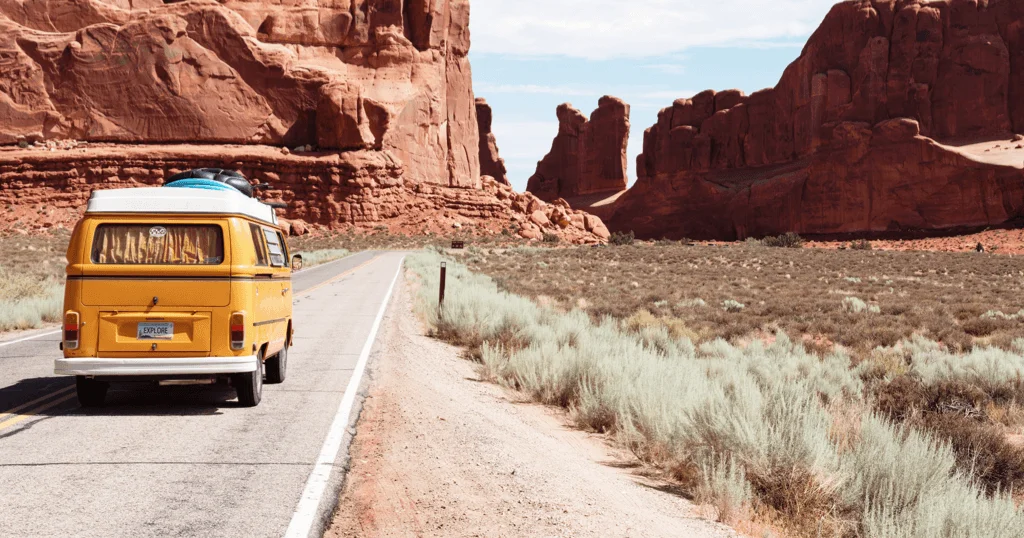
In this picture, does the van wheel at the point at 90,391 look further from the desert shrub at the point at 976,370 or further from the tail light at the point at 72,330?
the desert shrub at the point at 976,370

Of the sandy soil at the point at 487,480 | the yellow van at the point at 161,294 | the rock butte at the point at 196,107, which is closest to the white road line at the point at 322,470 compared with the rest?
the sandy soil at the point at 487,480

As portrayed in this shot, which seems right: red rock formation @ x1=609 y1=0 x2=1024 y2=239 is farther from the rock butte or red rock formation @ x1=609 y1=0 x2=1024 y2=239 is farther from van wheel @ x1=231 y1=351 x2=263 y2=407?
van wheel @ x1=231 y1=351 x2=263 y2=407

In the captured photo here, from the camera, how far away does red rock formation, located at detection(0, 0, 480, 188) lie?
82.9 metres

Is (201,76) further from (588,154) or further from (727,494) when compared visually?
(727,494)

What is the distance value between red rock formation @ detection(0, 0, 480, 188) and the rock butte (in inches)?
5.4

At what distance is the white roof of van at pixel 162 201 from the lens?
7.94 meters

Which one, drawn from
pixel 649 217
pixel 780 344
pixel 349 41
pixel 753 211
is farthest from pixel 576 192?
pixel 780 344

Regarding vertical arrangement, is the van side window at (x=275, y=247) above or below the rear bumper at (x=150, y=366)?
above

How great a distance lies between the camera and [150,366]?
7.59m

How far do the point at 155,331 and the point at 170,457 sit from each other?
197cm

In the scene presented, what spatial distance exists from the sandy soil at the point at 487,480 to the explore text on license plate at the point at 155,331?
→ 203cm

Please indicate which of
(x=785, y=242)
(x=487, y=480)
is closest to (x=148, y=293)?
(x=487, y=480)

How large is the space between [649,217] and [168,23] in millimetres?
68107

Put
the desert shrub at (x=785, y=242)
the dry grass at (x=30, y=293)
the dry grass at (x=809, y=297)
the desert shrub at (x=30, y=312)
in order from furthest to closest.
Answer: the desert shrub at (x=785, y=242)
the dry grass at (x=809, y=297)
the dry grass at (x=30, y=293)
the desert shrub at (x=30, y=312)
